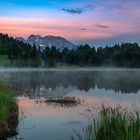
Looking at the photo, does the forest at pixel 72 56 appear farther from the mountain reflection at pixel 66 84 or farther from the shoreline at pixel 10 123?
the shoreline at pixel 10 123

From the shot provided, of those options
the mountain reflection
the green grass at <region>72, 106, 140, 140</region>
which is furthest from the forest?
the green grass at <region>72, 106, 140, 140</region>

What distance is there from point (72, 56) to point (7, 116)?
141464 mm

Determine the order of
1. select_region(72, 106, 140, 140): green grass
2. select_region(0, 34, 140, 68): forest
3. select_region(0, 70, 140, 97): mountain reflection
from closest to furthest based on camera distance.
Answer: select_region(72, 106, 140, 140): green grass < select_region(0, 70, 140, 97): mountain reflection < select_region(0, 34, 140, 68): forest

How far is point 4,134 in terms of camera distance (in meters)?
14.6

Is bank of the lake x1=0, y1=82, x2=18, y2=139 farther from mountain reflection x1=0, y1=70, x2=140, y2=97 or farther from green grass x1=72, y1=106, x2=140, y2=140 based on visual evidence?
mountain reflection x1=0, y1=70, x2=140, y2=97

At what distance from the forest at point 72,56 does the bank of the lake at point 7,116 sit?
126544mm

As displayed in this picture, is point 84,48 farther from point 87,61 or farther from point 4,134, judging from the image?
point 4,134

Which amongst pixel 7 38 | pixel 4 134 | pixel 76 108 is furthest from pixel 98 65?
pixel 4 134

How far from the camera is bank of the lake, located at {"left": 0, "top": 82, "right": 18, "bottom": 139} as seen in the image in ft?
48.1

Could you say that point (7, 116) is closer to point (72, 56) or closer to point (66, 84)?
point (66, 84)

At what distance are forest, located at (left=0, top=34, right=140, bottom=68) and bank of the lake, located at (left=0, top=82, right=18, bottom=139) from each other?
126544 mm

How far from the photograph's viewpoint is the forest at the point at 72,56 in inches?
5802

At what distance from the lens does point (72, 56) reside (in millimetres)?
157625

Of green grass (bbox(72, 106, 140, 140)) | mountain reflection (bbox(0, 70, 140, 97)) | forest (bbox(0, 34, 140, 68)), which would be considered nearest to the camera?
green grass (bbox(72, 106, 140, 140))
